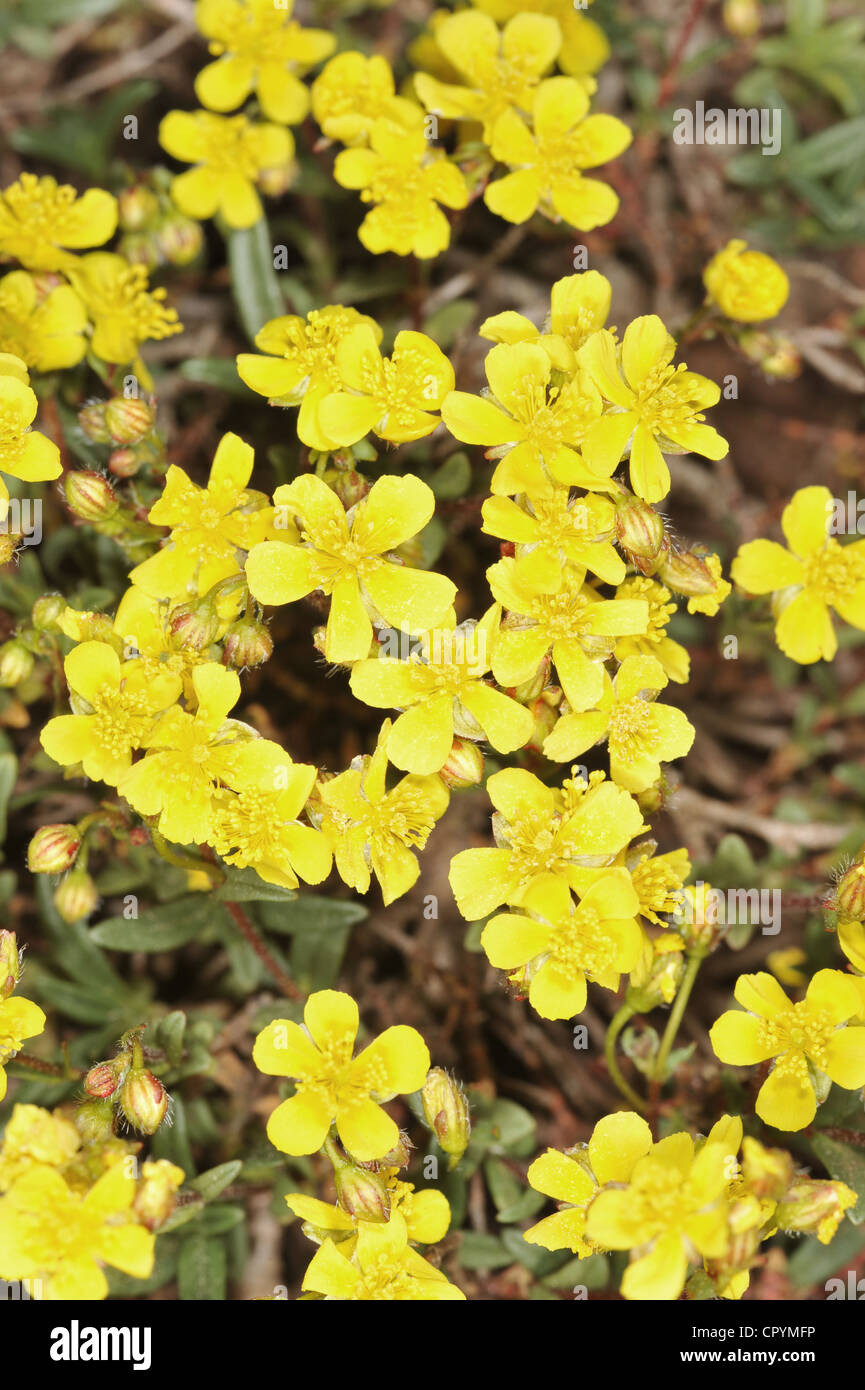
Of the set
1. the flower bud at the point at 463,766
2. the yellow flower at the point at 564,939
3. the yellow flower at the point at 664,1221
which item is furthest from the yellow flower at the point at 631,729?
the yellow flower at the point at 664,1221

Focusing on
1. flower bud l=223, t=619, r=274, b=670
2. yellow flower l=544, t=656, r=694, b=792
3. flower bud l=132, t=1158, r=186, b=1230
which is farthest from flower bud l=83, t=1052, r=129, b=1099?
yellow flower l=544, t=656, r=694, b=792

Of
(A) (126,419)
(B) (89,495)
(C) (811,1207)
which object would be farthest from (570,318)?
(C) (811,1207)

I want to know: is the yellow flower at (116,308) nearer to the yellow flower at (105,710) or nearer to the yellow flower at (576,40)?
the yellow flower at (105,710)

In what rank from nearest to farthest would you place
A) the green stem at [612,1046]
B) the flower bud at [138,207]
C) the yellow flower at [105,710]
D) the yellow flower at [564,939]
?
the yellow flower at [564,939] < the yellow flower at [105,710] < the green stem at [612,1046] < the flower bud at [138,207]

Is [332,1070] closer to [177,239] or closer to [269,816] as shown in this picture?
[269,816]

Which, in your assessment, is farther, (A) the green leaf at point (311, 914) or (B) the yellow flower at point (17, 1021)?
(A) the green leaf at point (311, 914)
